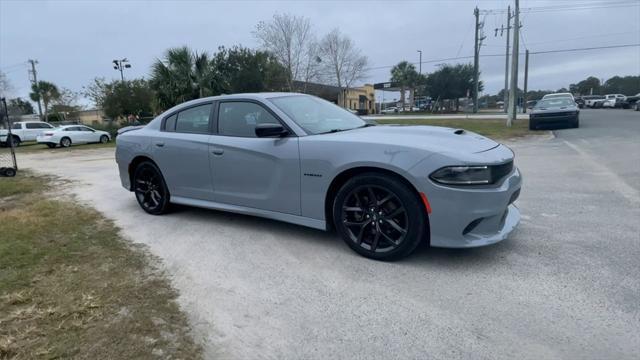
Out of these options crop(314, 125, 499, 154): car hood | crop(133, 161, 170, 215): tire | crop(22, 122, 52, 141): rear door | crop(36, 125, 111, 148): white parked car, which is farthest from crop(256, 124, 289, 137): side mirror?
crop(22, 122, 52, 141): rear door

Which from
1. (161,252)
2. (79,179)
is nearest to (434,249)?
(161,252)

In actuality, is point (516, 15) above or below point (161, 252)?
above

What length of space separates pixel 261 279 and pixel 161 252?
4.12 ft

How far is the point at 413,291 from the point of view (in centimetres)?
292

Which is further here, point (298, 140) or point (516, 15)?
point (516, 15)

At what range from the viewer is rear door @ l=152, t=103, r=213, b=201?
453 cm

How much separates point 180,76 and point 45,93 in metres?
47.5

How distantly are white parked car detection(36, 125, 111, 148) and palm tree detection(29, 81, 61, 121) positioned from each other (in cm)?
3782

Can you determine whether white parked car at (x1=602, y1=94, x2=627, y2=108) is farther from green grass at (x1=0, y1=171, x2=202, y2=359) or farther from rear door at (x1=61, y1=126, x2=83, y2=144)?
green grass at (x1=0, y1=171, x2=202, y2=359)

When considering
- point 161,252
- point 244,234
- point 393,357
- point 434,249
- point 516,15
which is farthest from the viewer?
point 516,15

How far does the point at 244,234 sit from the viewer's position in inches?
170

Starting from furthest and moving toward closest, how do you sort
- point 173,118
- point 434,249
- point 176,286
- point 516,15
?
point 516,15 → point 173,118 → point 434,249 → point 176,286

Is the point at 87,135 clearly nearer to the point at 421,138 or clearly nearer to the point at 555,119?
the point at 555,119

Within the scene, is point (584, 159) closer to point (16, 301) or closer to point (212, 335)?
point (212, 335)
